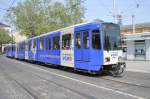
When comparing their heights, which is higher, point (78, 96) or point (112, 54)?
point (112, 54)

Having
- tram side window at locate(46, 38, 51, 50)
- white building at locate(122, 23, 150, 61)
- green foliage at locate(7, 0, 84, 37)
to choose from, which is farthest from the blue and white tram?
green foliage at locate(7, 0, 84, 37)

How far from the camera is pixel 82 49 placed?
58.0 ft

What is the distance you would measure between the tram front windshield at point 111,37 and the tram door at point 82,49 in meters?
1.12

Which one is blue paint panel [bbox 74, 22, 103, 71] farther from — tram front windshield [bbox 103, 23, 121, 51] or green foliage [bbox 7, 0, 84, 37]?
green foliage [bbox 7, 0, 84, 37]

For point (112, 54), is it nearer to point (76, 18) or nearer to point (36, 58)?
point (36, 58)

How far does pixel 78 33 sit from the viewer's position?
18.2 meters

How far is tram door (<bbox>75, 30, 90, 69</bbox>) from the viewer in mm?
17062

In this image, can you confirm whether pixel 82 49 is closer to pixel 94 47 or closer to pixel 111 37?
pixel 94 47

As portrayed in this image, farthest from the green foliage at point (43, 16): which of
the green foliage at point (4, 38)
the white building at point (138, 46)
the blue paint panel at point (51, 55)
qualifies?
the green foliage at point (4, 38)

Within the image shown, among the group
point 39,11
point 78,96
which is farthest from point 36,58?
point 39,11

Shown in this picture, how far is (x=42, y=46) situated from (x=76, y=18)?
1737 centimetres

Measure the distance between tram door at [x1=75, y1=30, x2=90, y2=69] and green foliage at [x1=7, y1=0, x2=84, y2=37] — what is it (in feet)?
79.2

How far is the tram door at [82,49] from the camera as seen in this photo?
17.1 meters

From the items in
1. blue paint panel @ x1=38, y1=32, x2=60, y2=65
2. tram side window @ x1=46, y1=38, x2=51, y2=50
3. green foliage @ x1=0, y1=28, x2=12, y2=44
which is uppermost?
green foliage @ x1=0, y1=28, x2=12, y2=44
